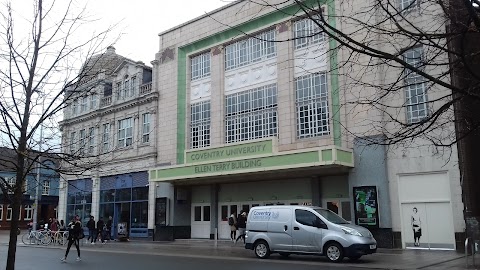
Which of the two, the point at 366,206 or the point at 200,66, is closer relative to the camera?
the point at 366,206

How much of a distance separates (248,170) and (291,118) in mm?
3707

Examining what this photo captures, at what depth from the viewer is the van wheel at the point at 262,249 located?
17.7 meters

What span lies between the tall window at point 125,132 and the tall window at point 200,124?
19.4 ft

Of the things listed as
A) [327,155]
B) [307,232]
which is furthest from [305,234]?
[327,155]

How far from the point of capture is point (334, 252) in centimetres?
1603

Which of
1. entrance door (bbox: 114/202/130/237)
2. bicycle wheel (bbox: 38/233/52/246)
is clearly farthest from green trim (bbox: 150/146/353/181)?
bicycle wheel (bbox: 38/233/52/246)

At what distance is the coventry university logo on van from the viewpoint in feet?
58.4

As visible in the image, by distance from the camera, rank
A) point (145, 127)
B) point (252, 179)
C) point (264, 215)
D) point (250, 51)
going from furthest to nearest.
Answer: point (145, 127)
point (250, 51)
point (252, 179)
point (264, 215)

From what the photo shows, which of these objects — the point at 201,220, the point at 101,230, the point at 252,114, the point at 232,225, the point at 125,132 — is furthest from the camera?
the point at 125,132

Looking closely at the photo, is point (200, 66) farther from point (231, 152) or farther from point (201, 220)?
point (201, 220)

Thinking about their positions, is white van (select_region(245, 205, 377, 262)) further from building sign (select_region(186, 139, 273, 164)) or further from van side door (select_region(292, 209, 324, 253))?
building sign (select_region(186, 139, 273, 164))

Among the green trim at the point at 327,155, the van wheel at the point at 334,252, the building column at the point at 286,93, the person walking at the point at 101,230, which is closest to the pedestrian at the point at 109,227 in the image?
the person walking at the point at 101,230

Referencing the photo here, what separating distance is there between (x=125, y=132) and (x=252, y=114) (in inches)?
462

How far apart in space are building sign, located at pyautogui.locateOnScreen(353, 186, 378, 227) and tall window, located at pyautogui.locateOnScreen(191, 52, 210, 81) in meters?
13.1
